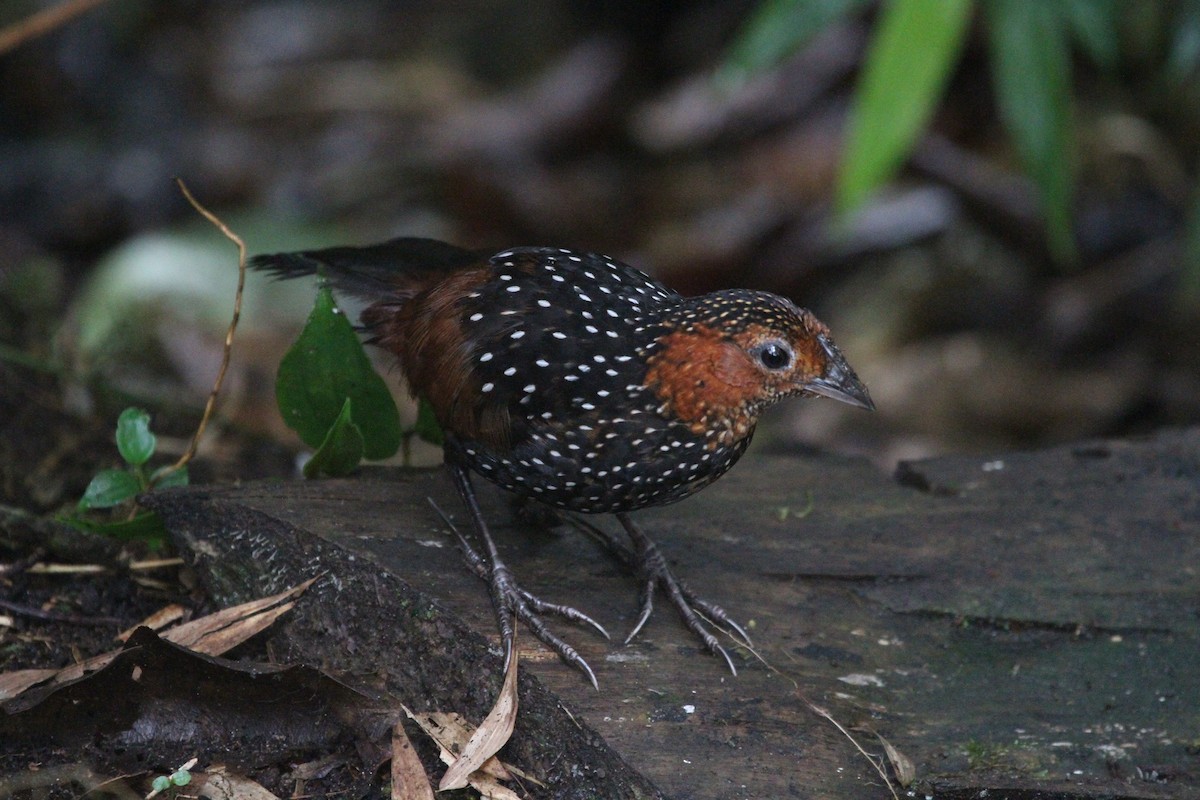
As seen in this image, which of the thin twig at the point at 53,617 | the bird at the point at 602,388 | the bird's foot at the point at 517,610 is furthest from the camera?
the thin twig at the point at 53,617

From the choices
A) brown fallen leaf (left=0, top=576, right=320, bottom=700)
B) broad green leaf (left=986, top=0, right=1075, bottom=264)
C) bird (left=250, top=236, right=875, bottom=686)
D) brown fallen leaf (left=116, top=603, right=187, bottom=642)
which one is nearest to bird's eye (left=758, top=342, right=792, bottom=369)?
bird (left=250, top=236, right=875, bottom=686)

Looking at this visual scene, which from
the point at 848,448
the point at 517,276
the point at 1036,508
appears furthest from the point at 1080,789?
the point at 848,448

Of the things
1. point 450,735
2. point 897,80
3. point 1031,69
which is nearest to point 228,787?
point 450,735

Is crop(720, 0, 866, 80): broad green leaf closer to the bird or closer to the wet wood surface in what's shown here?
the wet wood surface

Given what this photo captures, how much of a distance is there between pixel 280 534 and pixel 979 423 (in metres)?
4.27

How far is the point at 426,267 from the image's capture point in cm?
365

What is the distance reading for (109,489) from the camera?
345 centimetres

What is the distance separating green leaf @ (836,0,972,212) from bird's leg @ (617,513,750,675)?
1564 mm

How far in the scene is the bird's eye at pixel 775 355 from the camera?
10.5ft

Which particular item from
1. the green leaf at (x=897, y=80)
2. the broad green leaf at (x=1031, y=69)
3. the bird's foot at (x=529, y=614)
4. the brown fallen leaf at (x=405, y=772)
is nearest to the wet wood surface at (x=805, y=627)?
the bird's foot at (x=529, y=614)

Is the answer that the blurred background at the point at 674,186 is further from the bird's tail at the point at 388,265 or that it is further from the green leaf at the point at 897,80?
the bird's tail at the point at 388,265

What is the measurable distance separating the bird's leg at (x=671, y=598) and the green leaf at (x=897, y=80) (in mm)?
1564

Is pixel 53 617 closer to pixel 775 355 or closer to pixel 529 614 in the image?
pixel 529 614

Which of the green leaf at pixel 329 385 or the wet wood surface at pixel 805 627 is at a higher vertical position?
the green leaf at pixel 329 385
